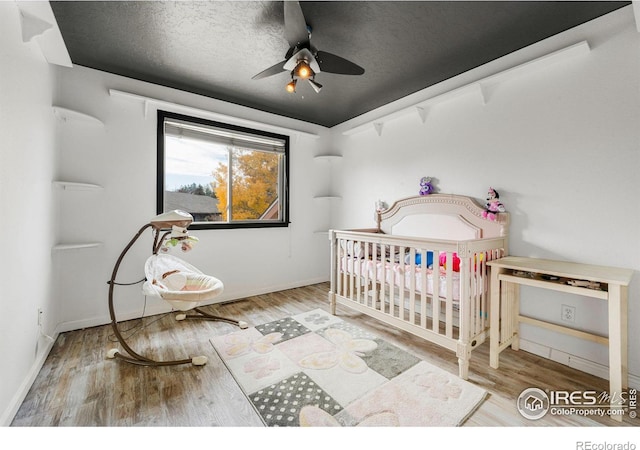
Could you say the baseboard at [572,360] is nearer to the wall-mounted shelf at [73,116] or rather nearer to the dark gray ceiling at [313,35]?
the dark gray ceiling at [313,35]

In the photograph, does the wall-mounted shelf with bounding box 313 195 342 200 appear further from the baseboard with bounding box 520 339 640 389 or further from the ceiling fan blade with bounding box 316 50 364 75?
the baseboard with bounding box 520 339 640 389

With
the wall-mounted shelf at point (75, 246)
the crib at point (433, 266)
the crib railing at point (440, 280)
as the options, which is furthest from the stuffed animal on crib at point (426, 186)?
the wall-mounted shelf at point (75, 246)

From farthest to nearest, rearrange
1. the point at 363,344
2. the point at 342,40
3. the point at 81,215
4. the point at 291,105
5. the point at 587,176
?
the point at 291,105, the point at 81,215, the point at 363,344, the point at 342,40, the point at 587,176

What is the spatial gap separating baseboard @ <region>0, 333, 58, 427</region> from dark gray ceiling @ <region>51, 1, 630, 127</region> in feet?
7.46

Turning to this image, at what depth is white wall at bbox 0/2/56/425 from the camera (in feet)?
4.28

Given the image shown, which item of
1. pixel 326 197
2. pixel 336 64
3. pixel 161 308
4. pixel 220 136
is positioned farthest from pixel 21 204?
pixel 326 197

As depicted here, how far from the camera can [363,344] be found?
2113 millimetres

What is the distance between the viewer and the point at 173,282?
226 cm

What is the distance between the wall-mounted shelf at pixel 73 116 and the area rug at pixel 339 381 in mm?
2170

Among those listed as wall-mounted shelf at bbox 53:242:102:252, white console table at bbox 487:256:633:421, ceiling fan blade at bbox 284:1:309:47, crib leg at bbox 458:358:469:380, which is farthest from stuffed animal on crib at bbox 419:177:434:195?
wall-mounted shelf at bbox 53:242:102:252

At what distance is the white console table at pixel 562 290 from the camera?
1.40 meters

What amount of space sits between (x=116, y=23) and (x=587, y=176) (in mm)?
3396
